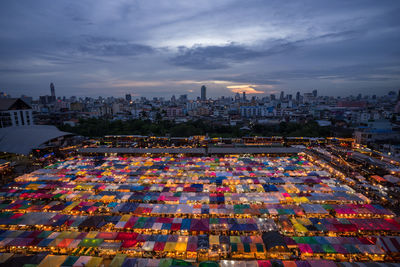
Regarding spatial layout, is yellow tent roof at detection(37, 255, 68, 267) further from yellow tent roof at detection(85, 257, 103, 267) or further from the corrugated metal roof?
the corrugated metal roof

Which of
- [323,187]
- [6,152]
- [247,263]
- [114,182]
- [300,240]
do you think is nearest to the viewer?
[247,263]

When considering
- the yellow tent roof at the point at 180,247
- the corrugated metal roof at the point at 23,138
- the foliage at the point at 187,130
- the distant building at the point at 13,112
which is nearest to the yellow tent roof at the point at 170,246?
the yellow tent roof at the point at 180,247

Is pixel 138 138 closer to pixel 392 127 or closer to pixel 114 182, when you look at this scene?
pixel 114 182

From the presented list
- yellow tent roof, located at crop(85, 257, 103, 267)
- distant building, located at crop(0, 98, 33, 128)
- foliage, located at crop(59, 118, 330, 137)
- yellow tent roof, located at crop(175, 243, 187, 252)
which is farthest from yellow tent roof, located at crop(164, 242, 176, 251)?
distant building, located at crop(0, 98, 33, 128)

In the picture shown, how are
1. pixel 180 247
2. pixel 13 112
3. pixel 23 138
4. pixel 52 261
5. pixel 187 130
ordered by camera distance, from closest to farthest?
pixel 52 261 → pixel 180 247 → pixel 23 138 → pixel 13 112 → pixel 187 130

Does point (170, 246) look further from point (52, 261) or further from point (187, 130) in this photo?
point (187, 130)

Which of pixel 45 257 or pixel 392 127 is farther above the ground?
Answer: pixel 392 127

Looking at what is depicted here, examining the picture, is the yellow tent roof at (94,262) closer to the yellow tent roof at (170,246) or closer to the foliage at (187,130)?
the yellow tent roof at (170,246)

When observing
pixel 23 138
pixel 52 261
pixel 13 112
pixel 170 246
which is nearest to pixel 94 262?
pixel 52 261

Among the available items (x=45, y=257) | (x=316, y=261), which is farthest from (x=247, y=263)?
(x=45, y=257)
